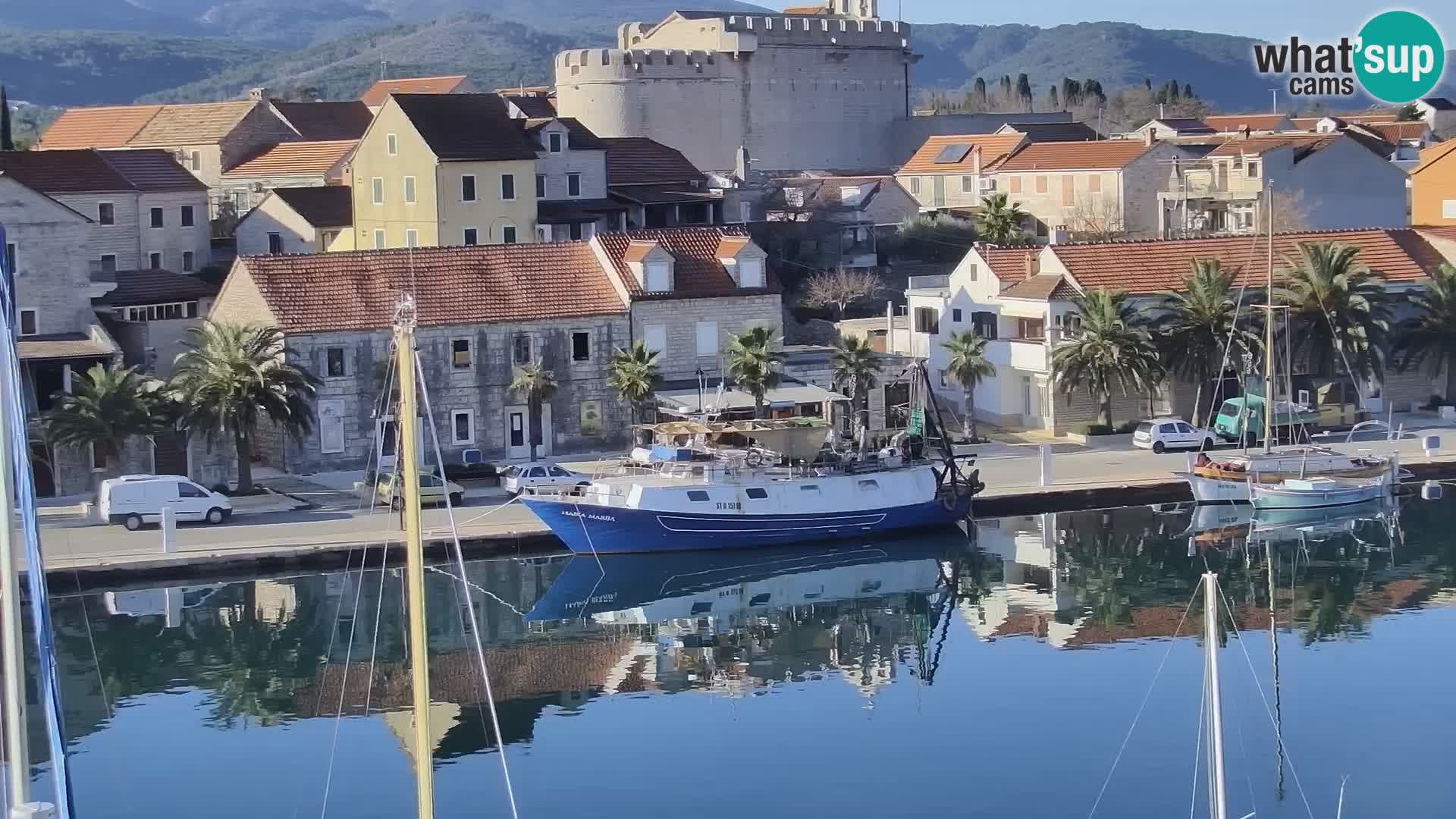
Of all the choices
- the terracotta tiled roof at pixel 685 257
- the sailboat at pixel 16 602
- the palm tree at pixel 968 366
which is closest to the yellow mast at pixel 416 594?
the sailboat at pixel 16 602

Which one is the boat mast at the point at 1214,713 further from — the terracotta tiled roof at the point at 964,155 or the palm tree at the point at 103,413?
the terracotta tiled roof at the point at 964,155

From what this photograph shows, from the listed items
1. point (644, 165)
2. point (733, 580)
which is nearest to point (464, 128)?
point (644, 165)

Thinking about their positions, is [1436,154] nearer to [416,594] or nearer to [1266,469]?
[1266,469]

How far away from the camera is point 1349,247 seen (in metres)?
51.3

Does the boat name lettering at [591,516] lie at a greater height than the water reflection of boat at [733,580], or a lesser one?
greater

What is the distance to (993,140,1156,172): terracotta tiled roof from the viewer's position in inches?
2781

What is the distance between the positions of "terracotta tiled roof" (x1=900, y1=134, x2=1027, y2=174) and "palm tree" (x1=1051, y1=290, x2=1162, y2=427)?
29325 millimetres

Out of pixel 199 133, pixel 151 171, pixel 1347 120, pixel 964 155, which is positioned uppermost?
pixel 1347 120

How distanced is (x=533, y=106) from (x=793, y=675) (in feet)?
172

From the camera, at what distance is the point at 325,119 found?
82562 mm

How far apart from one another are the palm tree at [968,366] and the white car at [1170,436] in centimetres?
364

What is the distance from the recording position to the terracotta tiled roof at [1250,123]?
93494 millimetres

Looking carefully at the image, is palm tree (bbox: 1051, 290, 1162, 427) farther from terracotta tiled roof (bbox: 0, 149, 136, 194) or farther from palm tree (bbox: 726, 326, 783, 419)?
terracotta tiled roof (bbox: 0, 149, 136, 194)

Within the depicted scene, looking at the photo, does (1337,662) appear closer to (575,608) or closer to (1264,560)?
(1264,560)
